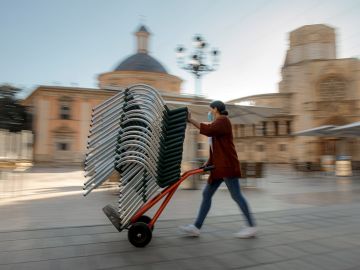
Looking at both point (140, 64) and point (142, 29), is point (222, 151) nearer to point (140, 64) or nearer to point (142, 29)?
point (140, 64)

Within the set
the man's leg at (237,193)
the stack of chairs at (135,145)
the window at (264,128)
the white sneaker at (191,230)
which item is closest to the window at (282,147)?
the window at (264,128)

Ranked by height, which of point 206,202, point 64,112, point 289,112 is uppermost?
point 289,112

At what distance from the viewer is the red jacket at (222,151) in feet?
15.4

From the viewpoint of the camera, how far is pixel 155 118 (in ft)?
14.8

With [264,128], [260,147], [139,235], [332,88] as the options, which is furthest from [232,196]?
[264,128]

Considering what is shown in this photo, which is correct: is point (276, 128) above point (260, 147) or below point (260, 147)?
above

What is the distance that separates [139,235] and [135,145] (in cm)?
109

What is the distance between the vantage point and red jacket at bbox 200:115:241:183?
4707mm

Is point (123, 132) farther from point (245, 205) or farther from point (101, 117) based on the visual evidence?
point (245, 205)

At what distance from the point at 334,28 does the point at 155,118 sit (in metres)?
48.1

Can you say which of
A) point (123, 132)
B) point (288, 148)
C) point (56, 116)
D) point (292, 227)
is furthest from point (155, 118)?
point (288, 148)

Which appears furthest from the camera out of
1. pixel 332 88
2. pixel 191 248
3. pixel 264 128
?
pixel 264 128

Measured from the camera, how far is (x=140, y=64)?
46.6 meters

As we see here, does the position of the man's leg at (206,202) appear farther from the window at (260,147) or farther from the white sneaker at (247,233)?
the window at (260,147)
